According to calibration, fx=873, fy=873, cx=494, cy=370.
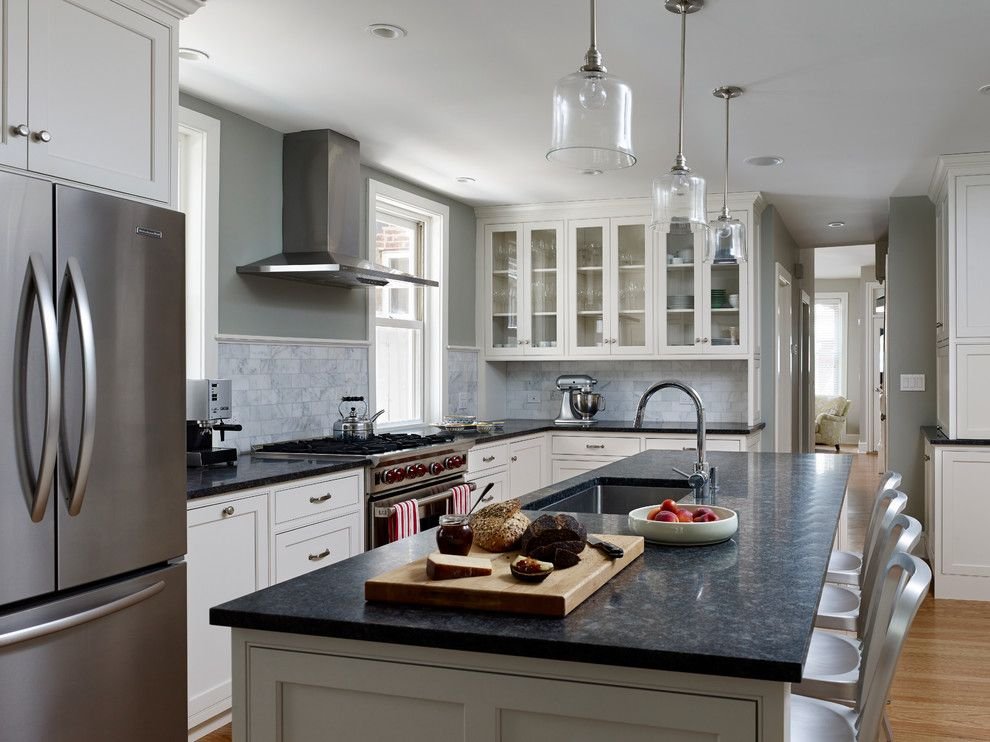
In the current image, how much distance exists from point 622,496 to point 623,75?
1.68 m

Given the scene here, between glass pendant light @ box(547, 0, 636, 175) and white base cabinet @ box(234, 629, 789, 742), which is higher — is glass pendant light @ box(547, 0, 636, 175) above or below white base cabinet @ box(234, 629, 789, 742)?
above

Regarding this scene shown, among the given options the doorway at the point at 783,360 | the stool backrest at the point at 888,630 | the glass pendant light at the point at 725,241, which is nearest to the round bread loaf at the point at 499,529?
the stool backrest at the point at 888,630

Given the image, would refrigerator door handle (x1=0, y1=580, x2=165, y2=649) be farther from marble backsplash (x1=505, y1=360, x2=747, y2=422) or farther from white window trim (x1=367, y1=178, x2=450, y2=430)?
marble backsplash (x1=505, y1=360, x2=747, y2=422)

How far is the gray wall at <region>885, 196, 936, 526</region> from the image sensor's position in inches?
237

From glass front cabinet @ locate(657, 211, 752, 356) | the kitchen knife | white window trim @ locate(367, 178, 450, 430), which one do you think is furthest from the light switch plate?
the kitchen knife

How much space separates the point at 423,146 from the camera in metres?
4.64

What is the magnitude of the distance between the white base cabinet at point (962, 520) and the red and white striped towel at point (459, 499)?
2.73 meters

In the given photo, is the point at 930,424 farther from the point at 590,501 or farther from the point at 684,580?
the point at 684,580

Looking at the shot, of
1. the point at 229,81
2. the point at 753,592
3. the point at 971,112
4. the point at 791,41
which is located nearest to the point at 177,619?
the point at 753,592

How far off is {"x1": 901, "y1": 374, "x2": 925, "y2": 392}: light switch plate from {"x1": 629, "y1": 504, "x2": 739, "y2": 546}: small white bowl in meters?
4.59

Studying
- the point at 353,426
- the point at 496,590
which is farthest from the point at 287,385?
the point at 496,590

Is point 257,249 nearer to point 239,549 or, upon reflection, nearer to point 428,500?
point 428,500

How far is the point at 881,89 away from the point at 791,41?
0.77 m

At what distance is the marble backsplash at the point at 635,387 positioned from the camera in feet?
20.6
